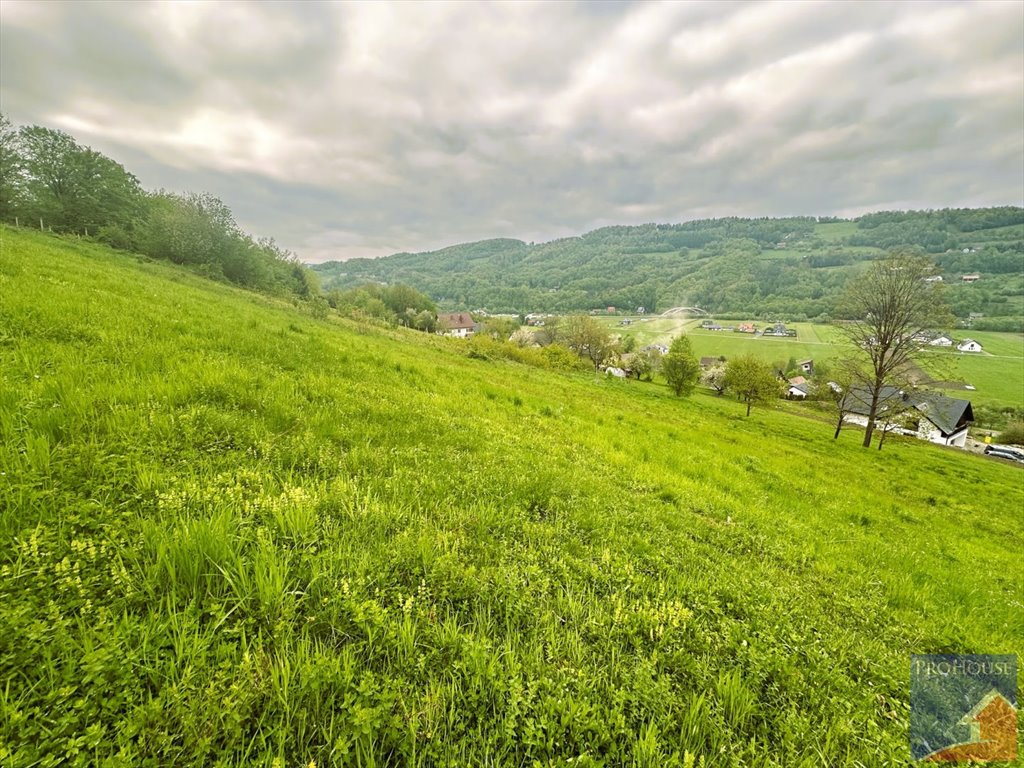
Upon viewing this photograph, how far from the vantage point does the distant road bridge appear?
17112 centimetres

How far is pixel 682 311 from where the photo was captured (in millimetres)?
174875

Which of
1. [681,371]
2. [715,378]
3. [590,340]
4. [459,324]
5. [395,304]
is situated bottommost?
[715,378]

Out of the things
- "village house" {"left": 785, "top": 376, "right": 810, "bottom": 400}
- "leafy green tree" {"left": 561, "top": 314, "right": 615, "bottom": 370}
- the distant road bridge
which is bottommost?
"village house" {"left": 785, "top": 376, "right": 810, "bottom": 400}

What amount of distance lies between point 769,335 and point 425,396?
15580 cm

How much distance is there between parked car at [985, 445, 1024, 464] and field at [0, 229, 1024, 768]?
7595cm

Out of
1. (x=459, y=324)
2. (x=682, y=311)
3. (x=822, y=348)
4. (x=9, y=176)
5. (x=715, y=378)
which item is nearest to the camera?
(x=9, y=176)

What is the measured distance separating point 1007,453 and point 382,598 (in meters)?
88.3

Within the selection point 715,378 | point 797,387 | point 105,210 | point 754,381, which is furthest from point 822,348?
point 105,210

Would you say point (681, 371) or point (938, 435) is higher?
point (681, 371)

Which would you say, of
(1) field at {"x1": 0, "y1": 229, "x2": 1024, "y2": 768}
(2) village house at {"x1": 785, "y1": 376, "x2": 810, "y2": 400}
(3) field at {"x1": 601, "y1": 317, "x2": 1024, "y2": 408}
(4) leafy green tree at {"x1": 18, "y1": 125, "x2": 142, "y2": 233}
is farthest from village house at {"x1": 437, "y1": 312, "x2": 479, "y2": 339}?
(1) field at {"x1": 0, "y1": 229, "x2": 1024, "y2": 768}

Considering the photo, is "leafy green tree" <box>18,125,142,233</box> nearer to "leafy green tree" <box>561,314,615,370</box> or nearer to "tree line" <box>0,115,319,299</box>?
"tree line" <box>0,115,319,299</box>

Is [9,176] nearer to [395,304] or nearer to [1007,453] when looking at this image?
[395,304]

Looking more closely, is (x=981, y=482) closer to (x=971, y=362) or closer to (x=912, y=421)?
(x=912, y=421)

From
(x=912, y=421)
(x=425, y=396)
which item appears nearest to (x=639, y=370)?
(x=912, y=421)
